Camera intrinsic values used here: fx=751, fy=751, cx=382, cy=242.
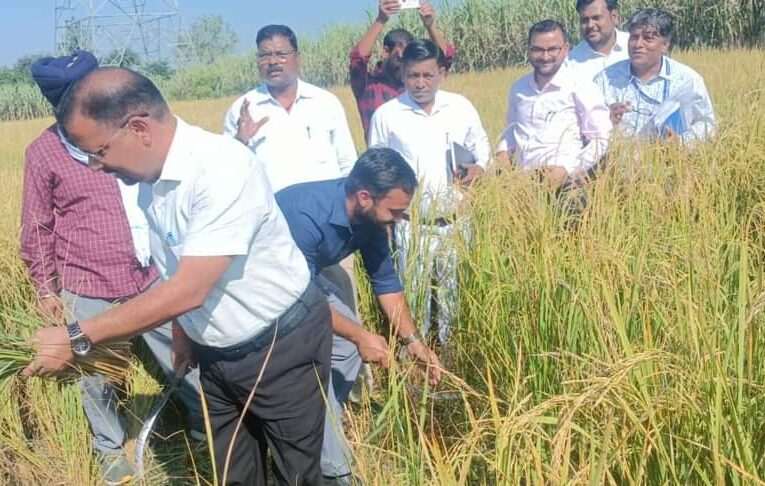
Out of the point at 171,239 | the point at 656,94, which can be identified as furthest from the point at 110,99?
the point at 656,94

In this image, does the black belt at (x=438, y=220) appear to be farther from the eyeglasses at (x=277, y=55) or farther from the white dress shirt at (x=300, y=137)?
the eyeglasses at (x=277, y=55)

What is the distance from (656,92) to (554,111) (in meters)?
Result: 0.67

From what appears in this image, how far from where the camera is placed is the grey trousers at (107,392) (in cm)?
261

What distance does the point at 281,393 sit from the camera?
2.05 m

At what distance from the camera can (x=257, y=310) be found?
194 cm

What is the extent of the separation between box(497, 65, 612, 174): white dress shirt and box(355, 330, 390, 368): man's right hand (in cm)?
138

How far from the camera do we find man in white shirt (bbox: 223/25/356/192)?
347cm

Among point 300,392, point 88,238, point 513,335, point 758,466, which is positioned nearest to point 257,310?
point 300,392

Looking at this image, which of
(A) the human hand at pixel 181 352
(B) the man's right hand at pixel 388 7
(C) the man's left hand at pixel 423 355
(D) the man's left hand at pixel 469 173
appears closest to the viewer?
(A) the human hand at pixel 181 352

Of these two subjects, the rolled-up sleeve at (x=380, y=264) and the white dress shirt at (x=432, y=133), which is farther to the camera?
the white dress shirt at (x=432, y=133)

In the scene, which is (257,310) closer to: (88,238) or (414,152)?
(88,238)

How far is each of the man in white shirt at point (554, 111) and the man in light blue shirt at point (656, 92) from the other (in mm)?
194

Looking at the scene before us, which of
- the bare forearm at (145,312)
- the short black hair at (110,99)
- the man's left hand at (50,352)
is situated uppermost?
the short black hair at (110,99)

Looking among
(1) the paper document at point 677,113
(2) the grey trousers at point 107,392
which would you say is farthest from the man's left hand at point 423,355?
(1) the paper document at point 677,113
